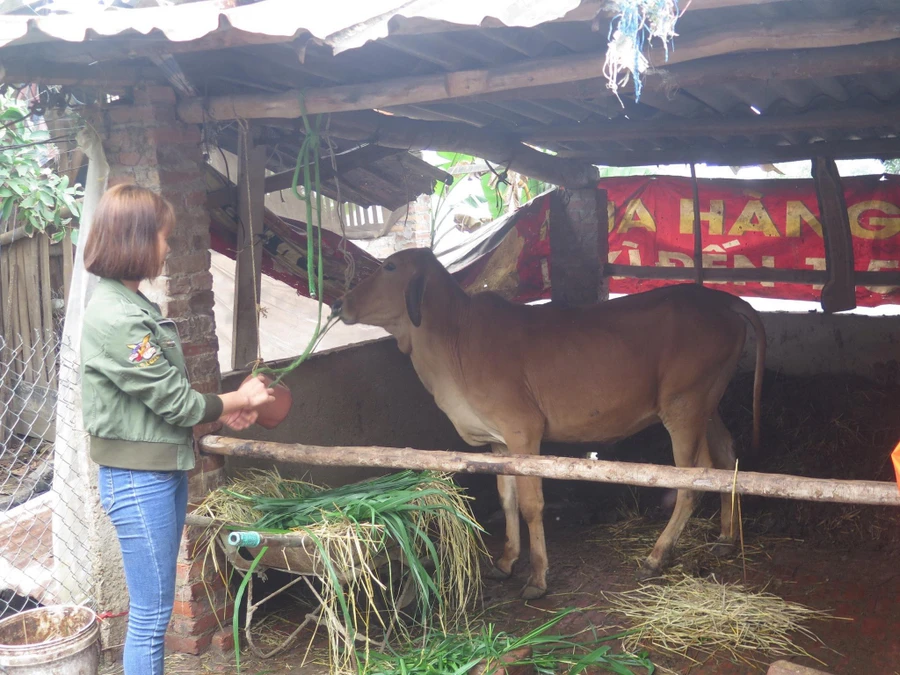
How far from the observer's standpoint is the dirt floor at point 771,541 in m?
3.85

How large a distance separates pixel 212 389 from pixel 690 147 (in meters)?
3.98

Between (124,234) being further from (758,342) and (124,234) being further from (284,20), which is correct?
(758,342)

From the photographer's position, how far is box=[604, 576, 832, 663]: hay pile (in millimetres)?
3867

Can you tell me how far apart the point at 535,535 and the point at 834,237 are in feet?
10.5

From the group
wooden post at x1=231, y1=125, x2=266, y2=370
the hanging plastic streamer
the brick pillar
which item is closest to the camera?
the hanging plastic streamer

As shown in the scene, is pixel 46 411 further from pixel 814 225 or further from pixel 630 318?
pixel 814 225

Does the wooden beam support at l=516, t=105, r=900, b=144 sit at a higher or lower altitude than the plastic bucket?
higher

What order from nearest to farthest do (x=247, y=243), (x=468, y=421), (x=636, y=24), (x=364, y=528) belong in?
(x=636, y=24), (x=364, y=528), (x=247, y=243), (x=468, y=421)

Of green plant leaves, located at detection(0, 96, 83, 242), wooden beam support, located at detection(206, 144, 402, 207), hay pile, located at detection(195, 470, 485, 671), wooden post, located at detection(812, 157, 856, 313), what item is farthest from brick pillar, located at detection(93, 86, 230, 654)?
wooden post, located at detection(812, 157, 856, 313)

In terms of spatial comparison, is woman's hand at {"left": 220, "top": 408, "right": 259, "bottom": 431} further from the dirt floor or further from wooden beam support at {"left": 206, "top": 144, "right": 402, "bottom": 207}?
wooden beam support at {"left": 206, "top": 144, "right": 402, "bottom": 207}

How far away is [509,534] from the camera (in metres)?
5.03

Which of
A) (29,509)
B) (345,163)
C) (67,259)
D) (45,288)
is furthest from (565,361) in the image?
(45,288)

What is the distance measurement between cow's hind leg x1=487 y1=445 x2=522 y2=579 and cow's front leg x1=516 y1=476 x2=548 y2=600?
27 cm

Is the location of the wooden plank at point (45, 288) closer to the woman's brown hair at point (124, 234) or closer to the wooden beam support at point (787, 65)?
the woman's brown hair at point (124, 234)
